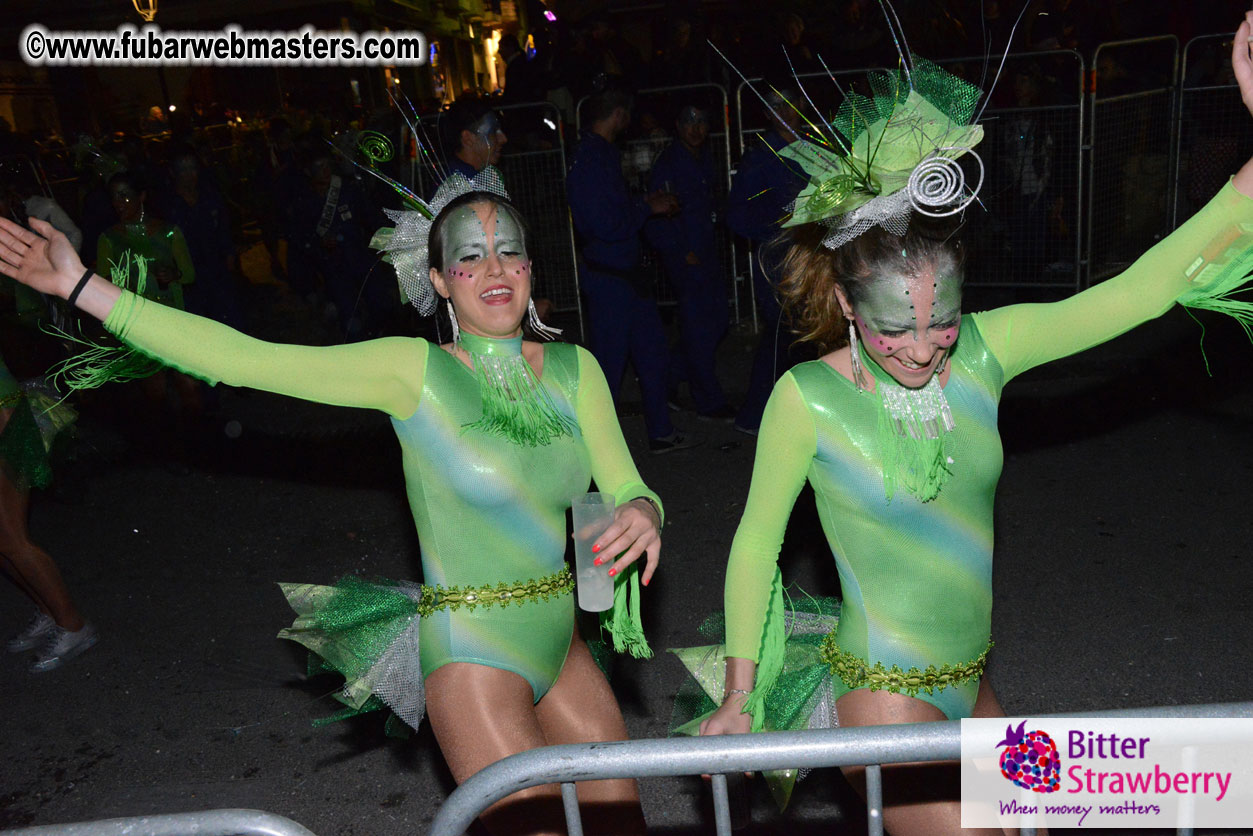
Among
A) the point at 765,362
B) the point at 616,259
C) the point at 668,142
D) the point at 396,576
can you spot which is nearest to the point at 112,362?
the point at 396,576

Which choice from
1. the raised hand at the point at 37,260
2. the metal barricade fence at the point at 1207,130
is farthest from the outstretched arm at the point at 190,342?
the metal barricade fence at the point at 1207,130

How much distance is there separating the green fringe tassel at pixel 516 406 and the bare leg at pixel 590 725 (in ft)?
1.88

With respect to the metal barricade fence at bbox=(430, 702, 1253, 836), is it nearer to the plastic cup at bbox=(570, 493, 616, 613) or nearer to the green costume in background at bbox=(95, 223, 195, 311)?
the plastic cup at bbox=(570, 493, 616, 613)

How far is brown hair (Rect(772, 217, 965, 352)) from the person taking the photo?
2256mm

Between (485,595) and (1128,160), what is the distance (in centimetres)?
854

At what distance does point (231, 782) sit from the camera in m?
3.83

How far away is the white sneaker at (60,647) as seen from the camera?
4.77m

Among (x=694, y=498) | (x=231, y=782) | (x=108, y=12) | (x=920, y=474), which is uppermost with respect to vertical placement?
(x=108, y=12)

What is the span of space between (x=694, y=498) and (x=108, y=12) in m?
19.6

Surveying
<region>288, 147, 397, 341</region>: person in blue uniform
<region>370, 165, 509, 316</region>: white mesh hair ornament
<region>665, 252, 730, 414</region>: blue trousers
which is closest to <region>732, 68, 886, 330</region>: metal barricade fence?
<region>665, 252, 730, 414</region>: blue trousers

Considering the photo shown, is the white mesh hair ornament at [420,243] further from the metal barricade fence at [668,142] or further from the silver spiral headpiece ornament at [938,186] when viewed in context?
the metal barricade fence at [668,142]

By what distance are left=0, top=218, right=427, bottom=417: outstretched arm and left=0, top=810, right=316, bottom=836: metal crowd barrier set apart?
0.93 m

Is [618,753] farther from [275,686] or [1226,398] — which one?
[1226,398]

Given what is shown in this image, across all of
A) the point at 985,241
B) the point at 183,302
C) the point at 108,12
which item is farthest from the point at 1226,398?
the point at 108,12
